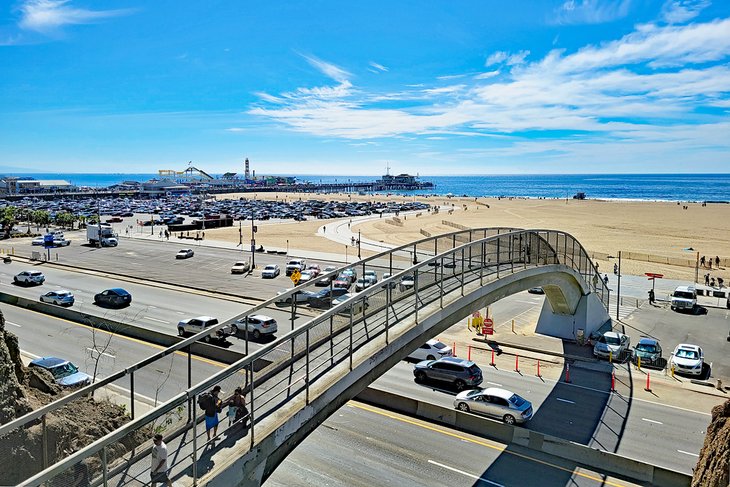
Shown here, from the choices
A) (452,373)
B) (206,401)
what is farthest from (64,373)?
(452,373)

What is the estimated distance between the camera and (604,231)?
78875 millimetres

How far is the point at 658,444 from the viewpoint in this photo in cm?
1633

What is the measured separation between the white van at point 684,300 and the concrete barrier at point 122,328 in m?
28.8

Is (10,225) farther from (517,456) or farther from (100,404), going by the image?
(517,456)

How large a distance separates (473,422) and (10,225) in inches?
3142

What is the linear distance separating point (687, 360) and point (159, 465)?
76.0 ft

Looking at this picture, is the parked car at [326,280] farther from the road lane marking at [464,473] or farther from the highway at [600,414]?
the road lane marking at [464,473]

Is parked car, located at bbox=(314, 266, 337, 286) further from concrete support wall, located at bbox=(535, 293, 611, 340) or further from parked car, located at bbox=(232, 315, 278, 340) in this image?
concrete support wall, located at bbox=(535, 293, 611, 340)

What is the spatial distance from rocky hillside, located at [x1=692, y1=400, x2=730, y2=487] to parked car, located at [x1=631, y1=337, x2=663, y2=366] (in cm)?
1584

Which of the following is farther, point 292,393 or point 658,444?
point 658,444

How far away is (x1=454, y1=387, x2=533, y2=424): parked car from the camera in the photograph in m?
17.5

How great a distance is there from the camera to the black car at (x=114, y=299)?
34.2 meters

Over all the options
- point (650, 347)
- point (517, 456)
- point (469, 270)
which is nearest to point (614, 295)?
point (650, 347)

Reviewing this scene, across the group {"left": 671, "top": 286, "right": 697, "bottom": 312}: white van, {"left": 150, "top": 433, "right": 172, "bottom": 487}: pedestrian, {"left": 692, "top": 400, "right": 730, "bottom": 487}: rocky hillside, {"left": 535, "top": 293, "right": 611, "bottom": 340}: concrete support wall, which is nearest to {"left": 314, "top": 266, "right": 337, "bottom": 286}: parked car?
{"left": 150, "top": 433, "right": 172, "bottom": 487}: pedestrian
